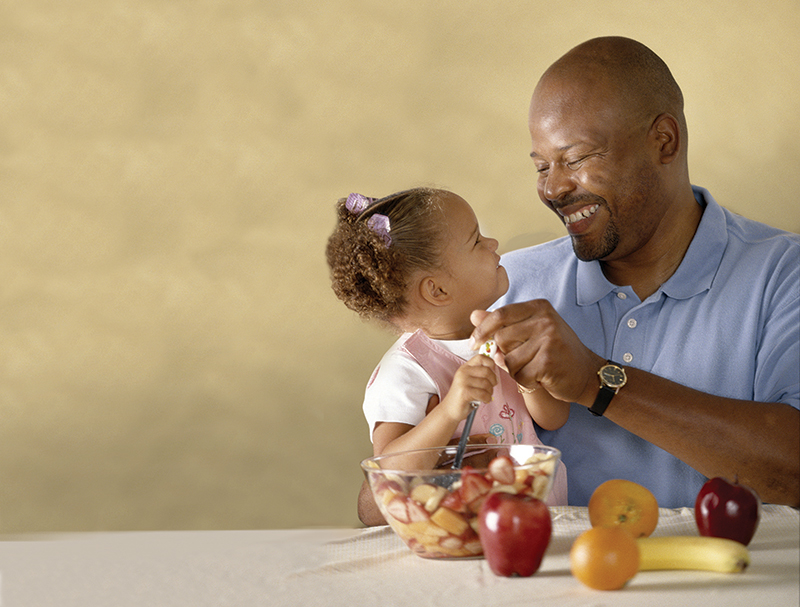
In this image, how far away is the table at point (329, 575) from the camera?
35.2 inches

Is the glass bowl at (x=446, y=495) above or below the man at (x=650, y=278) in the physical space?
below

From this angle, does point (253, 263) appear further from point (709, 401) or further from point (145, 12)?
point (709, 401)

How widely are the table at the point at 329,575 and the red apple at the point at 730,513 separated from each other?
0.03 m

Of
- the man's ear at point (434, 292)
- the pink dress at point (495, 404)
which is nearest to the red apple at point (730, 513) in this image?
the pink dress at point (495, 404)

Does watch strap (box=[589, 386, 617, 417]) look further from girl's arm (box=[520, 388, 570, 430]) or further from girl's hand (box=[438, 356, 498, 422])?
girl's hand (box=[438, 356, 498, 422])

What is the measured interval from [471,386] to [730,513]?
400 millimetres

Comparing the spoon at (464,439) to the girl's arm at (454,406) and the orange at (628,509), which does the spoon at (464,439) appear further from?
the orange at (628,509)

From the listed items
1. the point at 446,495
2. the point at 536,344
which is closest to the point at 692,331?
the point at 536,344

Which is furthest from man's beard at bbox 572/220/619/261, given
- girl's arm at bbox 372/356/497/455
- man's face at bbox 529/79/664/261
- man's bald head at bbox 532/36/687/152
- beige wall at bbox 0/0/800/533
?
beige wall at bbox 0/0/800/533

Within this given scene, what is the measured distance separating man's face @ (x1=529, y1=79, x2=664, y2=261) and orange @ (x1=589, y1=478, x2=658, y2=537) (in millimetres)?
780

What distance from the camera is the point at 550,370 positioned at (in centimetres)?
136

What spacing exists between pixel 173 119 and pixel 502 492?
86.4 inches

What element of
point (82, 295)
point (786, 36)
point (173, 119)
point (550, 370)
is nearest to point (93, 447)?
point (82, 295)

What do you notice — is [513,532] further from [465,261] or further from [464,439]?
[465,261]
